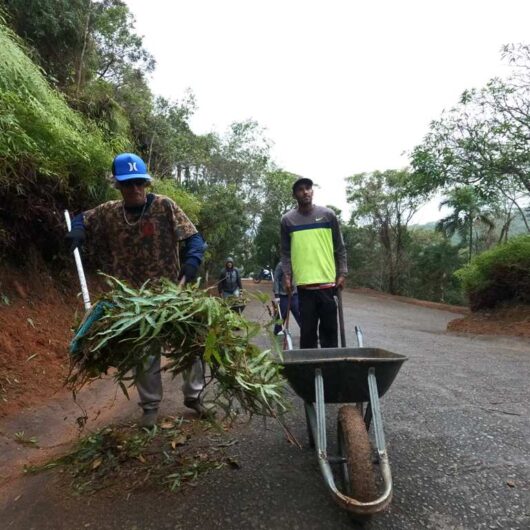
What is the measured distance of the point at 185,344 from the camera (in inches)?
92.7

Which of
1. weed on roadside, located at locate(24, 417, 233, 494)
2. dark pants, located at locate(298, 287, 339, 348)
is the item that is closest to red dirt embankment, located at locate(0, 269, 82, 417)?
weed on roadside, located at locate(24, 417, 233, 494)

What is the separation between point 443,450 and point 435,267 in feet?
81.5

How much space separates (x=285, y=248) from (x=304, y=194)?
63cm

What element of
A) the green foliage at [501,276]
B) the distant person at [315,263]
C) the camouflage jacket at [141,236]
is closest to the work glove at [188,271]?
the camouflage jacket at [141,236]

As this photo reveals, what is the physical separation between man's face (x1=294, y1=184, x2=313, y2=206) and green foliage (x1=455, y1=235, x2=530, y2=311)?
8802mm

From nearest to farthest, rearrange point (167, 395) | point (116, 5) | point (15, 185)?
1. point (167, 395)
2. point (15, 185)
3. point (116, 5)

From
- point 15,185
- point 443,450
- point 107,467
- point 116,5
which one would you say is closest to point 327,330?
point 443,450

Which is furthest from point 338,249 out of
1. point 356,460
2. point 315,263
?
point 356,460

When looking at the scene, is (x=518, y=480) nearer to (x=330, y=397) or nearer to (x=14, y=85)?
(x=330, y=397)

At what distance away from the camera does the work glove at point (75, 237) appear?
10.9ft

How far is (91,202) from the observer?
732cm

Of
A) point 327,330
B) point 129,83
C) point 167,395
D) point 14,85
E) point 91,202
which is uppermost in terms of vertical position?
point 129,83

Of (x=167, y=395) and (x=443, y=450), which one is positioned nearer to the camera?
(x=443, y=450)

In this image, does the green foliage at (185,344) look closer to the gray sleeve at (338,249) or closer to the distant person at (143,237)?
the distant person at (143,237)
